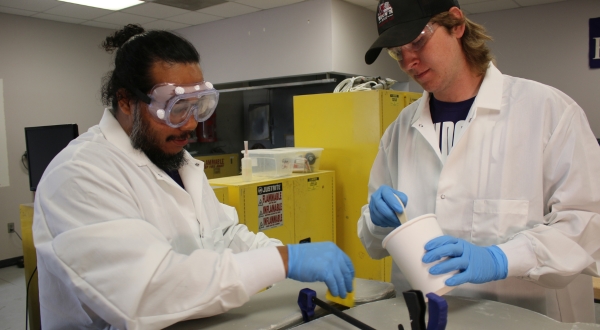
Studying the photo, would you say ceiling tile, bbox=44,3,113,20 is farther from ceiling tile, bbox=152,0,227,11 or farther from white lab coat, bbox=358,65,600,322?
white lab coat, bbox=358,65,600,322

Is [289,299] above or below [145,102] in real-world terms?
below

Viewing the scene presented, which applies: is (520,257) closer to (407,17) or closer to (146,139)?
(407,17)

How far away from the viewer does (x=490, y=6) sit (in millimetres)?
5004

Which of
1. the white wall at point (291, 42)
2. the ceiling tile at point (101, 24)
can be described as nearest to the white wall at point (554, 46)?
the white wall at point (291, 42)

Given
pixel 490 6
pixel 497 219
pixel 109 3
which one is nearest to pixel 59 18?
pixel 109 3

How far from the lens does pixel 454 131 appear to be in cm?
145

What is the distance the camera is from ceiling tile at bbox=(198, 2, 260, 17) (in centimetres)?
478

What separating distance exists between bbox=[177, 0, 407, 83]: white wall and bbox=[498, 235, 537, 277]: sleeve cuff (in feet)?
11.8

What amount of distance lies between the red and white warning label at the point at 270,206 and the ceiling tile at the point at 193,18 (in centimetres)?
318

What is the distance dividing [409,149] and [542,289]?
0.58 m

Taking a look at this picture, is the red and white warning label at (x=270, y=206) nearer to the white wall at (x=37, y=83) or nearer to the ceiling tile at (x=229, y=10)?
the ceiling tile at (x=229, y=10)

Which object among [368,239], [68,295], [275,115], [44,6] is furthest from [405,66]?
[44,6]

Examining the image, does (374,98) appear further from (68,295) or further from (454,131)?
(68,295)

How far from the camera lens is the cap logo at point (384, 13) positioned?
1.38 m
